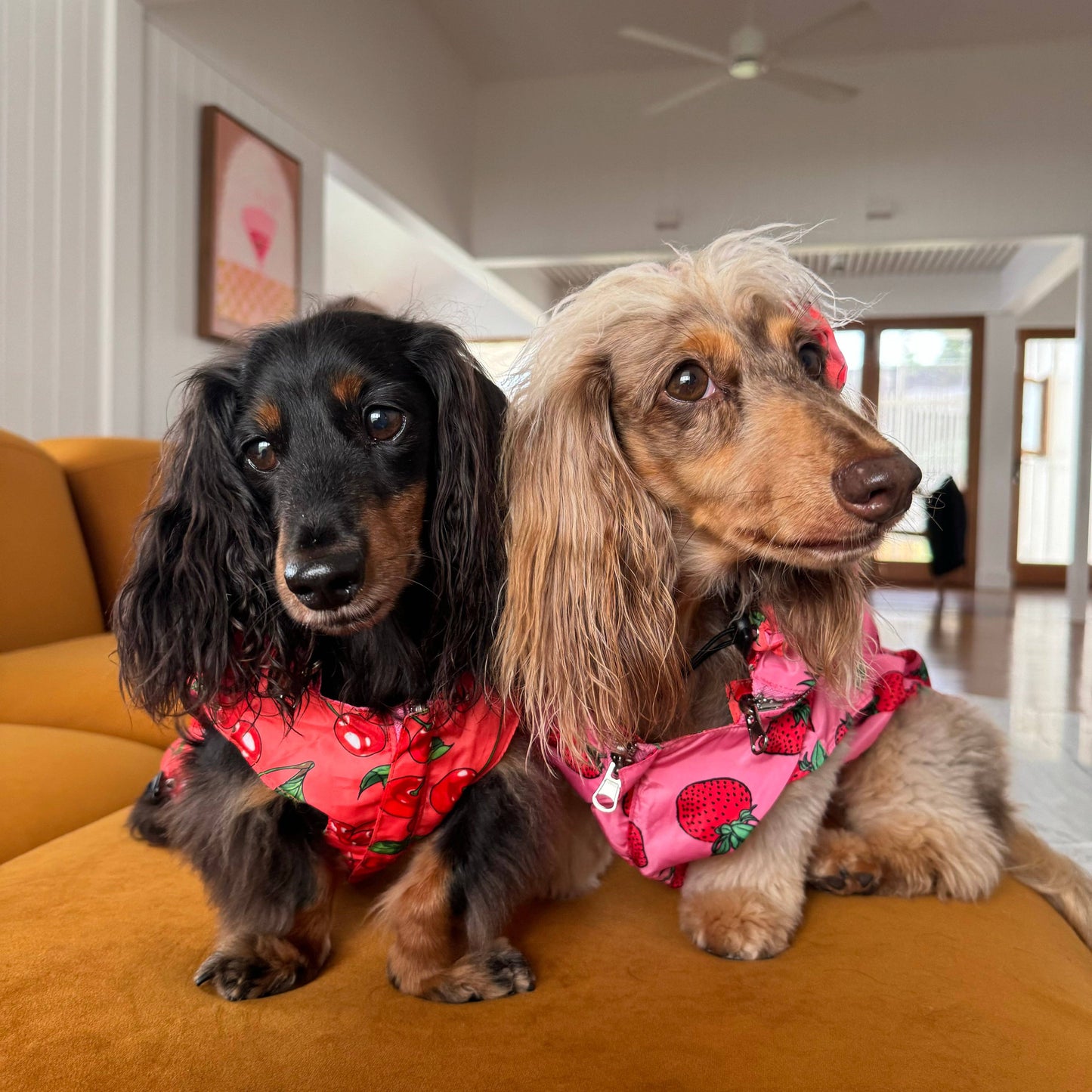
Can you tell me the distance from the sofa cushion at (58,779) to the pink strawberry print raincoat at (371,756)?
577 mm

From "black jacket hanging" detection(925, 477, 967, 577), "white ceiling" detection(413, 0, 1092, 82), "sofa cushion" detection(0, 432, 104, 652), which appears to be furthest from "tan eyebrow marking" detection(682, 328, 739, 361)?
"black jacket hanging" detection(925, 477, 967, 577)

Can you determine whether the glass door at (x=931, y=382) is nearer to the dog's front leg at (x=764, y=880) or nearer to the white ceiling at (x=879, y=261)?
the white ceiling at (x=879, y=261)

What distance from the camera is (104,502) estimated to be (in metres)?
2.53

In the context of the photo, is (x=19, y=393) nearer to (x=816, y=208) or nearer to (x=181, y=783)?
(x=181, y=783)

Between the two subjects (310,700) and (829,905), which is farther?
(829,905)

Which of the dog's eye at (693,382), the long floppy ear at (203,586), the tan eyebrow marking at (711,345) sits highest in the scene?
the tan eyebrow marking at (711,345)

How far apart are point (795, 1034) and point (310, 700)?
24.9 inches

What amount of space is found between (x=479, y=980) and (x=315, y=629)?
421 mm

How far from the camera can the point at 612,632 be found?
1.12 meters

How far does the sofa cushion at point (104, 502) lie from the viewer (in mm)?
2529

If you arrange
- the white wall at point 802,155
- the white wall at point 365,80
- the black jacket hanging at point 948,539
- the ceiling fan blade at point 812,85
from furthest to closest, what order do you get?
1. the black jacket hanging at point 948,539
2. the white wall at point 802,155
3. the ceiling fan blade at point 812,85
4. the white wall at point 365,80

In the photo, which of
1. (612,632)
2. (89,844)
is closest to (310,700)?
(612,632)

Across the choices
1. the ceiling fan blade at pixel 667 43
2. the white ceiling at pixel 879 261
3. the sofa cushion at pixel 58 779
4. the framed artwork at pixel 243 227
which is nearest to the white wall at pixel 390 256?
the white ceiling at pixel 879 261

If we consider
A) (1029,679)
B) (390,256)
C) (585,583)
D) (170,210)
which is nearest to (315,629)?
(585,583)
